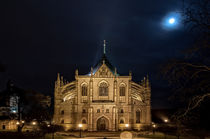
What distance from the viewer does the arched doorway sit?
191 ft

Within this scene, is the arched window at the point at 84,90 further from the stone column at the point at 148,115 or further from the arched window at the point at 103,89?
the stone column at the point at 148,115

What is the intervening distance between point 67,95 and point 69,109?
15.0ft

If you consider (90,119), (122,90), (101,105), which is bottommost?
(90,119)

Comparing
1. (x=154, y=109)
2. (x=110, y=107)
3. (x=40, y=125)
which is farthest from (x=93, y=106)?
(x=154, y=109)

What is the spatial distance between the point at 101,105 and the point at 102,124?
15.6 ft

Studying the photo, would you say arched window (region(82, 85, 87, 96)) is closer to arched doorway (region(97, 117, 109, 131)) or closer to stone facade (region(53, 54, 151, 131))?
stone facade (region(53, 54, 151, 131))

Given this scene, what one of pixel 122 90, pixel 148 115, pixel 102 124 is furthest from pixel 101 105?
pixel 148 115

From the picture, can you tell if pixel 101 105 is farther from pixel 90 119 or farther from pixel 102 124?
pixel 102 124

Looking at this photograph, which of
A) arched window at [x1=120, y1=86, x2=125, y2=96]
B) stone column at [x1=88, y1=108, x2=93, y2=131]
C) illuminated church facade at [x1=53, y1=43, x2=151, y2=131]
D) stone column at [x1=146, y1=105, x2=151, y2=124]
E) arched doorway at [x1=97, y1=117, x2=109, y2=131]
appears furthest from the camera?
arched window at [x1=120, y1=86, x2=125, y2=96]

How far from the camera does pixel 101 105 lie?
57.8m

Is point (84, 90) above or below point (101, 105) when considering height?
above

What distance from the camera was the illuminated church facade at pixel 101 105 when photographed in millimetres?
57688

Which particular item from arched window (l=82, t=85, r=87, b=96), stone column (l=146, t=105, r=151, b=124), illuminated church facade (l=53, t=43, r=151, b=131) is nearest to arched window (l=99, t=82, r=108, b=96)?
illuminated church facade (l=53, t=43, r=151, b=131)

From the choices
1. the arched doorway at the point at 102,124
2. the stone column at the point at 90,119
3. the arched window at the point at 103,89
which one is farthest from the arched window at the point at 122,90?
the stone column at the point at 90,119
